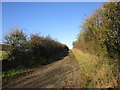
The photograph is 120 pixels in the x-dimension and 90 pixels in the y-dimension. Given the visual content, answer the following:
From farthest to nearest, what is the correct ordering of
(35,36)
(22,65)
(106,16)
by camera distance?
(35,36) < (22,65) < (106,16)

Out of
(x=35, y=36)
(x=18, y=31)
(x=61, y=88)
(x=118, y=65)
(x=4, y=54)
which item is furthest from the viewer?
(x=35, y=36)

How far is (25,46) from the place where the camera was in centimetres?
1175

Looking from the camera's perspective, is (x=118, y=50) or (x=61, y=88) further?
(x=118, y=50)

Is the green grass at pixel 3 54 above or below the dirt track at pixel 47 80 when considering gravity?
above

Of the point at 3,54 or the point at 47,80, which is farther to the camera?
the point at 3,54

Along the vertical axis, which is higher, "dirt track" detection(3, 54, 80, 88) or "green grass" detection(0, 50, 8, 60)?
"green grass" detection(0, 50, 8, 60)

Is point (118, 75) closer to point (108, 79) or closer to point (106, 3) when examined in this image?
point (108, 79)

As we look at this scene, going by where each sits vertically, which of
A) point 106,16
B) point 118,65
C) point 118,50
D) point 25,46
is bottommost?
point 118,65

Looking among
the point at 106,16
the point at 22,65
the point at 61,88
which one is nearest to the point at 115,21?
the point at 106,16

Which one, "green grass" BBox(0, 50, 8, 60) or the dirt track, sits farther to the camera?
"green grass" BBox(0, 50, 8, 60)

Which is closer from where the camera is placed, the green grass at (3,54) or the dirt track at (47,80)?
the dirt track at (47,80)

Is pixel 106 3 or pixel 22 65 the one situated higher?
pixel 106 3

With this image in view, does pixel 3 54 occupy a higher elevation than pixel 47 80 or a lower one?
higher

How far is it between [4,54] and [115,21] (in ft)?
37.0
